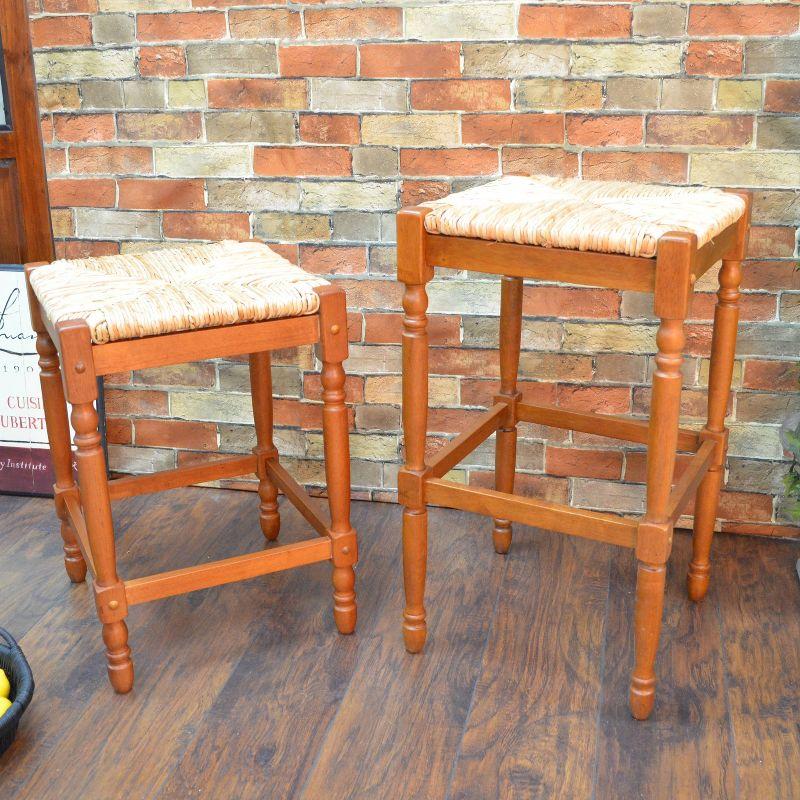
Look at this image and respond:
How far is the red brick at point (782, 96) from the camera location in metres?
1.96

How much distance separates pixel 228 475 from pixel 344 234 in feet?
1.84

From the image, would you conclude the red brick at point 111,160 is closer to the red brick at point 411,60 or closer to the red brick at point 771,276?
the red brick at point 411,60

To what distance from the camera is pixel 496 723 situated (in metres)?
1.68

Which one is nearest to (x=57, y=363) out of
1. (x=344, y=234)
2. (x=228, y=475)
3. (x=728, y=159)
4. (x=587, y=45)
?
(x=228, y=475)

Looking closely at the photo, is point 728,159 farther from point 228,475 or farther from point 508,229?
point 228,475

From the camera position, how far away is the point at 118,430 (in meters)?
2.49

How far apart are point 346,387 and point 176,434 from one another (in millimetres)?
441

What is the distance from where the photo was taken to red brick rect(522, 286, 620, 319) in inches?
84.7

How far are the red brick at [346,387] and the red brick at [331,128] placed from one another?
51 centimetres

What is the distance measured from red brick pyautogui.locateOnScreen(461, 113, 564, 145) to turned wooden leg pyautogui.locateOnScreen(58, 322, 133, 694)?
0.92 m

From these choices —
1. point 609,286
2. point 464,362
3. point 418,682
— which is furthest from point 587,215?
point 418,682

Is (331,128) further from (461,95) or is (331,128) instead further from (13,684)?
(13,684)

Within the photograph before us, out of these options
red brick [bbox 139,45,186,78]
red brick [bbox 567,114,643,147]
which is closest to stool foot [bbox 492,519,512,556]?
red brick [bbox 567,114,643,147]

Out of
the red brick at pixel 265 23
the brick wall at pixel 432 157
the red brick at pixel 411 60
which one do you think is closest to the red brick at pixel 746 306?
the brick wall at pixel 432 157
